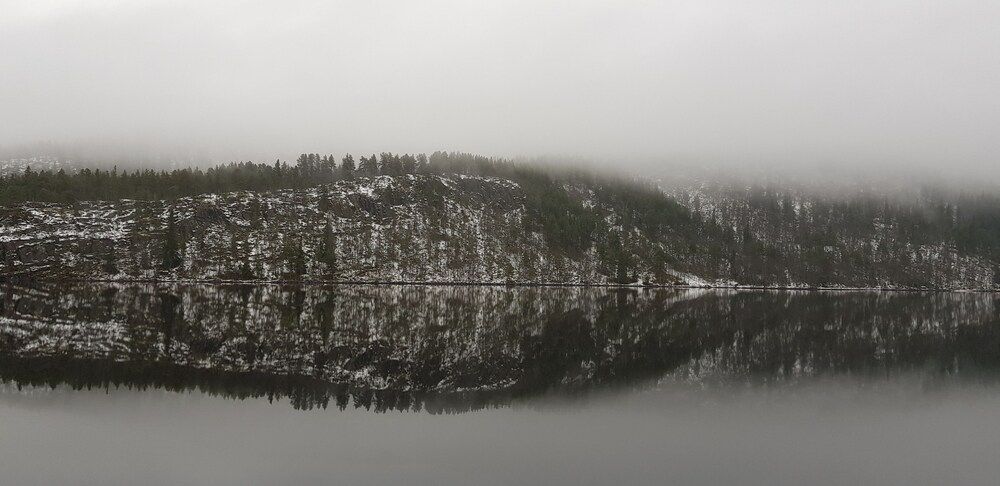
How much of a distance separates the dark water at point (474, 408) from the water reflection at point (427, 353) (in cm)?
24

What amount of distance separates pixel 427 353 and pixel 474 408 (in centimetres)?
1395

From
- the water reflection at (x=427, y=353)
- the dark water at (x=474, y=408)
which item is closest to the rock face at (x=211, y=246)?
the water reflection at (x=427, y=353)

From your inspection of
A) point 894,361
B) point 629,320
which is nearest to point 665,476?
point 894,361

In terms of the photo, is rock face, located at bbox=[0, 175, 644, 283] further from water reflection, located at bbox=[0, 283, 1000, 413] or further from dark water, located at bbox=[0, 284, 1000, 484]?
dark water, located at bbox=[0, 284, 1000, 484]

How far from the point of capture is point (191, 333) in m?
44.1

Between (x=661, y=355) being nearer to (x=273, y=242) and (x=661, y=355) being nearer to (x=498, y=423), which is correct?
(x=498, y=423)

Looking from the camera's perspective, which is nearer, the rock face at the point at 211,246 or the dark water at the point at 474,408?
the dark water at the point at 474,408

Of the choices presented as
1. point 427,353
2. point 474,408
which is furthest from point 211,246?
point 474,408

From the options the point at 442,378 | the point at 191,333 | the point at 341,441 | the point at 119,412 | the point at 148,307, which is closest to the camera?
the point at 341,441

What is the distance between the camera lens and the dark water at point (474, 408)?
Result: 1792 centimetres

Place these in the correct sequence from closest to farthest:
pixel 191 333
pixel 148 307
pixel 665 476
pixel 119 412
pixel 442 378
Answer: pixel 665 476 < pixel 119 412 < pixel 442 378 < pixel 191 333 < pixel 148 307

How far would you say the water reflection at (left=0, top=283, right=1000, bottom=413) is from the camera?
2822 centimetres

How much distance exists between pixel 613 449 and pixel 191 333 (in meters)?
35.1

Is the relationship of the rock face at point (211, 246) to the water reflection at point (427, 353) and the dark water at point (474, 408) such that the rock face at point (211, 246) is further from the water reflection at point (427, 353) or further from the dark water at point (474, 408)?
the dark water at point (474, 408)
